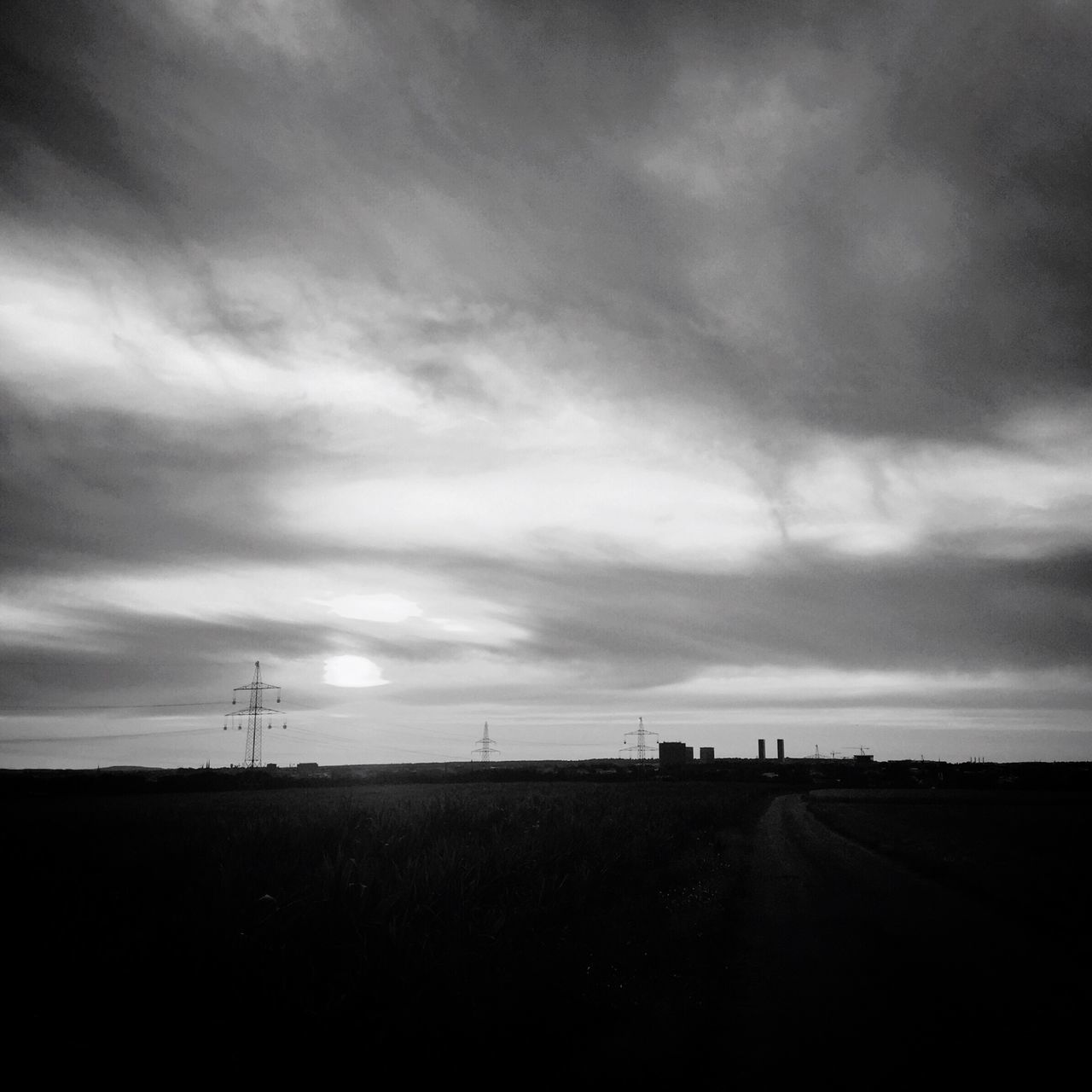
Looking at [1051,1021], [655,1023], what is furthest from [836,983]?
[655,1023]

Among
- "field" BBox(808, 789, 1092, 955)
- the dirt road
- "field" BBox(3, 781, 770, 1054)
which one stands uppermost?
"field" BBox(3, 781, 770, 1054)

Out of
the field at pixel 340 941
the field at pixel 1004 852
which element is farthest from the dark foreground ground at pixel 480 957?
the field at pixel 1004 852

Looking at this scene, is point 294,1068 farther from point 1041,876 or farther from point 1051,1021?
point 1041,876

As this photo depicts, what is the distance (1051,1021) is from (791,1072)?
4711 millimetres

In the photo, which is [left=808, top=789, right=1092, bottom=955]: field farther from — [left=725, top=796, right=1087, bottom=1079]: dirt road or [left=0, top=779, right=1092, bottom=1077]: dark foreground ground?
[left=725, top=796, right=1087, bottom=1079]: dirt road

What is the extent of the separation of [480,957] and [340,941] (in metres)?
2.21

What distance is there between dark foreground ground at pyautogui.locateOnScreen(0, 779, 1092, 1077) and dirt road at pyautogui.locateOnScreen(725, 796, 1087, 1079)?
6 cm

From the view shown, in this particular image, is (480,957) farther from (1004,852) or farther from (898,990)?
(1004,852)

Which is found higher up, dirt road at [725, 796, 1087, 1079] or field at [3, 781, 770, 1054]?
field at [3, 781, 770, 1054]

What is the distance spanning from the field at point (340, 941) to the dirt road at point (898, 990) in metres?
1.04

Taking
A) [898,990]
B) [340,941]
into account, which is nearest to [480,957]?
[340,941]

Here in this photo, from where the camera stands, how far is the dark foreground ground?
8.43 m

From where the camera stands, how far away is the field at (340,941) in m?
8.49

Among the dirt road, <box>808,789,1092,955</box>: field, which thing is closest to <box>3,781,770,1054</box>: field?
the dirt road
